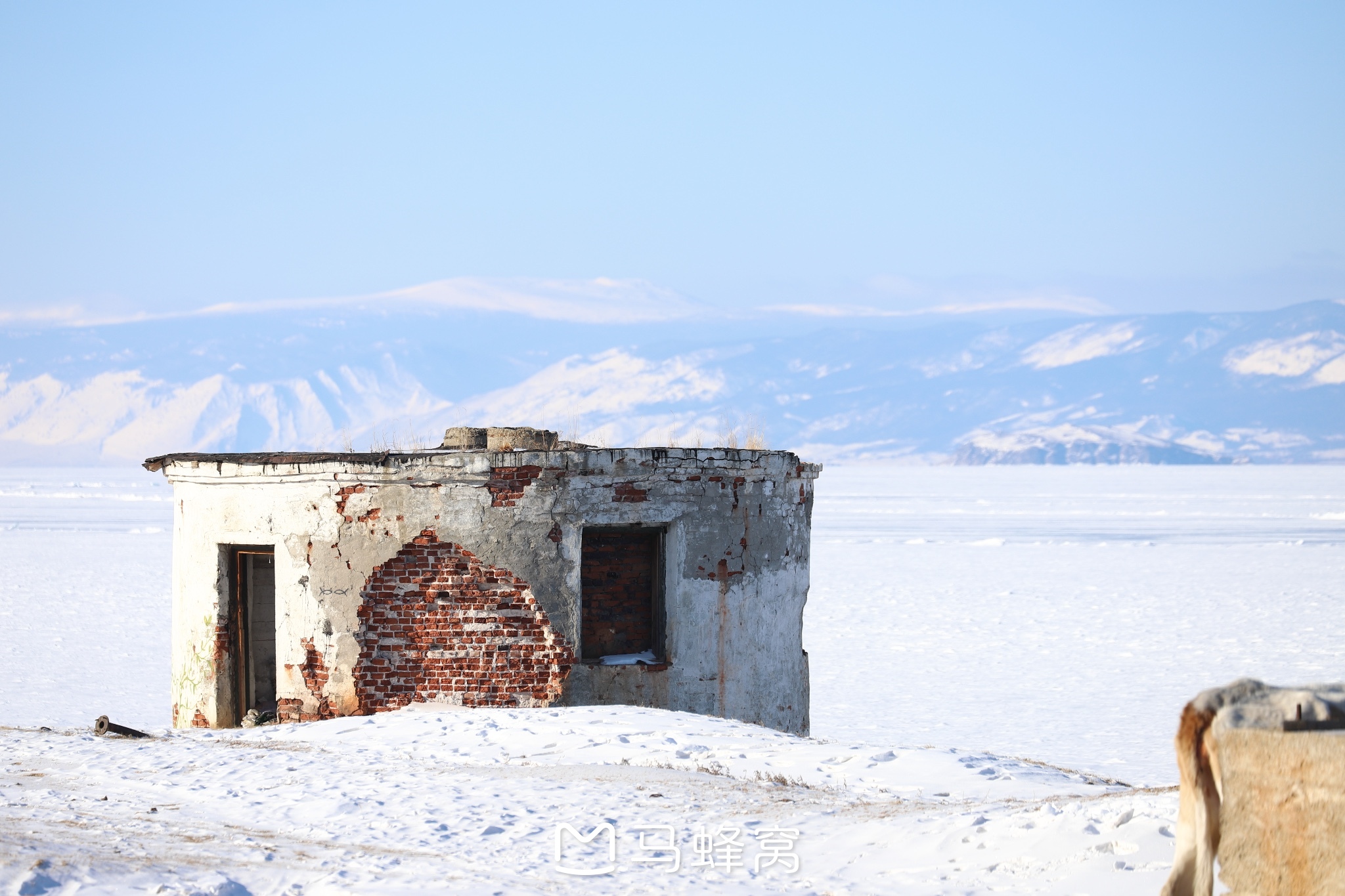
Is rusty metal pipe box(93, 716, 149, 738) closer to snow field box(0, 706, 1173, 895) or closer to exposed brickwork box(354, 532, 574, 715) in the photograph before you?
snow field box(0, 706, 1173, 895)

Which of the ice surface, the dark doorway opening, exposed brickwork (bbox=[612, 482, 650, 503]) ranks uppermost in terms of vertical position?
exposed brickwork (bbox=[612, 482, 650, 503])

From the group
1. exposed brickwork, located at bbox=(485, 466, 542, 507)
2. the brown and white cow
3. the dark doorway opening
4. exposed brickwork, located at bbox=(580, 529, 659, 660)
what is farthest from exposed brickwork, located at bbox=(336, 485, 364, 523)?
the brown and white cow

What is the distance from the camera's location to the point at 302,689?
10.9m

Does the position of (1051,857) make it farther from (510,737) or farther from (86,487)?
(86,487)

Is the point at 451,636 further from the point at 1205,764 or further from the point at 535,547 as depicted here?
the point at 1205,764

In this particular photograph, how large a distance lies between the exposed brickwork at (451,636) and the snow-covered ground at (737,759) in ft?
1.20

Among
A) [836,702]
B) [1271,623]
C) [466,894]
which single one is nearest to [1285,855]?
[466,894]

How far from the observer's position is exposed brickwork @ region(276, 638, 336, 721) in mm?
10781

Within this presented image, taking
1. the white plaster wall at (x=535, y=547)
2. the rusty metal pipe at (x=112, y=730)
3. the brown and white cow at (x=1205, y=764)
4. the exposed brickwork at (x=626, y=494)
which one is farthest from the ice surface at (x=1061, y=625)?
the brown and white cow at (x=1205, y=764)

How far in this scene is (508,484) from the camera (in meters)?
10.6

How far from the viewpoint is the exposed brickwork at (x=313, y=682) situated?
1078 centimetres

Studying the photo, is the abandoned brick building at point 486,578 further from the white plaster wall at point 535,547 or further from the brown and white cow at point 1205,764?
the brown and white cow at point 1205,764

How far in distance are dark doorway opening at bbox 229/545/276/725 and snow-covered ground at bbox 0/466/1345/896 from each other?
124 centimetres

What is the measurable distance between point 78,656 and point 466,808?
16.6 m
